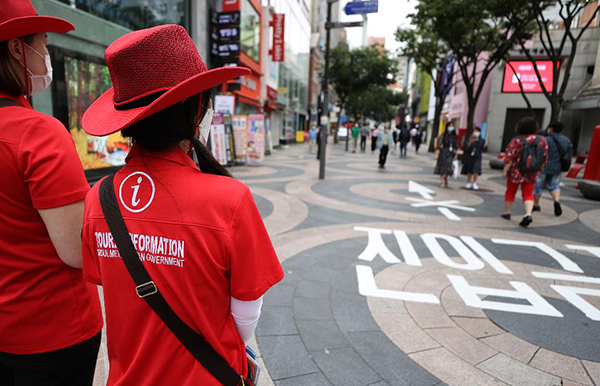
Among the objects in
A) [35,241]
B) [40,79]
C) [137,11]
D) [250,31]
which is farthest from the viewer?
[250,31]

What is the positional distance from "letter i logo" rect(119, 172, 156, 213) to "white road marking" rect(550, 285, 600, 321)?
405 cm

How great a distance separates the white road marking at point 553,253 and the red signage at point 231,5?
1222cm

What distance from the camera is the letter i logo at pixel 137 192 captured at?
3.39 feet

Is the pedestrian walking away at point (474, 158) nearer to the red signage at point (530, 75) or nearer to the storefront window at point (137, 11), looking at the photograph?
the storefront window at point (137, 11)

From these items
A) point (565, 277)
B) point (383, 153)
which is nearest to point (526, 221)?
point (565, 277)

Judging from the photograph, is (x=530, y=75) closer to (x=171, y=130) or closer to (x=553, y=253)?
(x=553, y=253)

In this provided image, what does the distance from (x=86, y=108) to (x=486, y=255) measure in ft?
26.6

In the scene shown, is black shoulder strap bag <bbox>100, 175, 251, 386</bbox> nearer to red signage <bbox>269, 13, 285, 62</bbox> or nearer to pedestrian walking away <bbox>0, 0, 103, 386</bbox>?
pedestrian walking away <bbox>0, 0, 103, 386</bbox>

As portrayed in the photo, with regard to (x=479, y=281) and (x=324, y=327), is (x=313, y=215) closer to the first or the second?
(x=479, y=281)

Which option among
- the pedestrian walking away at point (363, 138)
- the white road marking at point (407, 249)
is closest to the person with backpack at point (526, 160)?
the white road marking at point (407, 249)

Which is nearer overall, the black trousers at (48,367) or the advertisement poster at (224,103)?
the black trousers at (48,367)

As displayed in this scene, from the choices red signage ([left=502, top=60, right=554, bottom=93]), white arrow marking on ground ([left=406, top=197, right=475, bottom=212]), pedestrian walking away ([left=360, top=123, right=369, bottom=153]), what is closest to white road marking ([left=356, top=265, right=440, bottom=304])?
white arrow marking on ground ([left=406, top=197, right=475, bottom=212])

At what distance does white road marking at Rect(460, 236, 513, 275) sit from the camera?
443 cm

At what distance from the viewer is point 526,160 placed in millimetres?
6133
